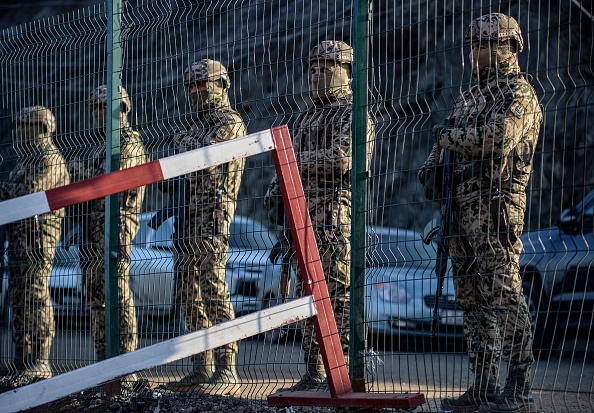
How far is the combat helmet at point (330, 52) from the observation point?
6.06 meters

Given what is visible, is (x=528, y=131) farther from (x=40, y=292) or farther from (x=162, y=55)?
(x=40, y=292)

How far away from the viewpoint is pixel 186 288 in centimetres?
643

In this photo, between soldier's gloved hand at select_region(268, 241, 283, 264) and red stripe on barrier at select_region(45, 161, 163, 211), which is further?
soldier's gloved hand at select_region(268, 241, 283, 264)

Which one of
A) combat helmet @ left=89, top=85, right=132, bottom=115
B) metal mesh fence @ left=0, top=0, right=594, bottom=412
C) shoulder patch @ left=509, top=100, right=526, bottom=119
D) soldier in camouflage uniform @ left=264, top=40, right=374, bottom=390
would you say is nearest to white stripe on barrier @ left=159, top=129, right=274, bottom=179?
metal mesh fence @ left=0, top=0, right=594, bottom=412

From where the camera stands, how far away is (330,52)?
6.09 m

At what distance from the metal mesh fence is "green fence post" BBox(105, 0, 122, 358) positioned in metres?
0.02

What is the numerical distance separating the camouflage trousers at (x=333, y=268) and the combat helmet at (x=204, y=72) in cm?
119

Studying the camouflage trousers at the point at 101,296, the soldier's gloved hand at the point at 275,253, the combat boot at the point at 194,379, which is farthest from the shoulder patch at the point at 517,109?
the camouflage trousers at the point at 101,296

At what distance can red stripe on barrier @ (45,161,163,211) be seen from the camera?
163 inches

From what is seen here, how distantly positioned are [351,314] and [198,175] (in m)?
1.58

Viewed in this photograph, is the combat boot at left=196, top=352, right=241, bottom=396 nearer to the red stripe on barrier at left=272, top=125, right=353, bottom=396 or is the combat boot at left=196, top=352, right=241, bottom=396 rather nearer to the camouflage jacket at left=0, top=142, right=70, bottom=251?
the red stripe on barrier at left=272, top=125, right=353, bottom=396

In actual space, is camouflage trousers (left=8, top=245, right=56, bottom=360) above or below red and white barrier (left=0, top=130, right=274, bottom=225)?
below

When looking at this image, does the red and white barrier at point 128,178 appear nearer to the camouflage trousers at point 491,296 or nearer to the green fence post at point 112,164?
the camouflage trousers at point 491,296

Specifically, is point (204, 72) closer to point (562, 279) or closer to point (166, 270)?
point (166, 270)
